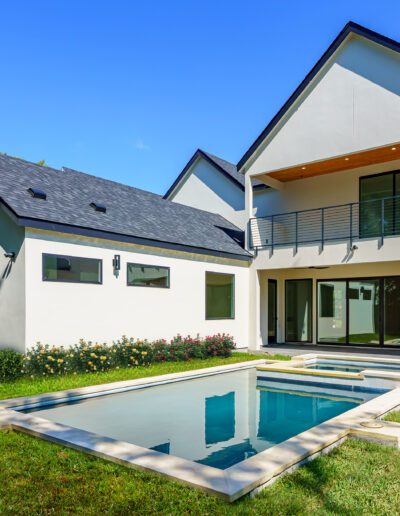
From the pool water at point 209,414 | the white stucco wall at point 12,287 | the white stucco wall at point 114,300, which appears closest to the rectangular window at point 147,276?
the white stucco wall at point 114,300

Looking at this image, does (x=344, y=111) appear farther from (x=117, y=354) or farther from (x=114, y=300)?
(x=117, y=354)

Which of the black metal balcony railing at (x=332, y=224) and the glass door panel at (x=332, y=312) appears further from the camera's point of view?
the glass door panel at (x=332, y=312)

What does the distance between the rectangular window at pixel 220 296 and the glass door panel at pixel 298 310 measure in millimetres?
3397

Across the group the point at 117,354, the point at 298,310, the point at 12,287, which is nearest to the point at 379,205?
the point at 298,310

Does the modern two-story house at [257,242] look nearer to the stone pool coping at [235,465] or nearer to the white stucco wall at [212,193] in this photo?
the white stucco wall at [212,193]

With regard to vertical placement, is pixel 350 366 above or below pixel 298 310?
below

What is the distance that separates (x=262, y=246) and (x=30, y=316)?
905 cm

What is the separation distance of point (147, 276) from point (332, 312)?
7868mm

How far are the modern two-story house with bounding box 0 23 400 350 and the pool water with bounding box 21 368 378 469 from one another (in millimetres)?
2956

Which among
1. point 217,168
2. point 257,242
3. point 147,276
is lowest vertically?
point 147,276

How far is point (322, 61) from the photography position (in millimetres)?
14359

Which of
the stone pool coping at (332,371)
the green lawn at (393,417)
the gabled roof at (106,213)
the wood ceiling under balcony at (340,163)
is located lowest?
the stone pool coping at (332,371)

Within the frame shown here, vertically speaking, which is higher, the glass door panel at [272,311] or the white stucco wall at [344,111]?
the white stucco wall at [344,111]

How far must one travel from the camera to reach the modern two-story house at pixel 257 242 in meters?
10.2
